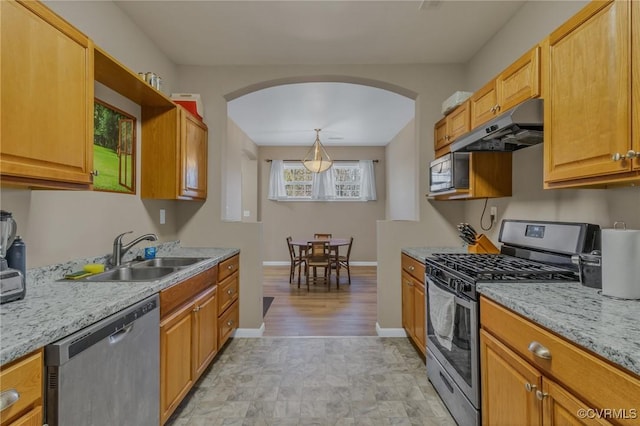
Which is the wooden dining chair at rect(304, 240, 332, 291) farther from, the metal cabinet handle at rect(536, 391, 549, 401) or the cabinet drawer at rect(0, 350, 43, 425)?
the cabinet drawer at rect(0, 350, 43, 425)

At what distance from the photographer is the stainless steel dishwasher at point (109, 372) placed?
3.17ft

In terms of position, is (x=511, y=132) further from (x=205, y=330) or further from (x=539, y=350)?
(x=205, y=330)

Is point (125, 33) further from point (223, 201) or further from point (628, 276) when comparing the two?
point (628, 276)

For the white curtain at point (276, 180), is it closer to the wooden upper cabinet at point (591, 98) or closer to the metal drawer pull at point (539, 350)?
the wooden upper cabinet at point (591, 98)

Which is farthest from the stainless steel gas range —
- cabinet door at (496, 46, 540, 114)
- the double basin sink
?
the double basin sink

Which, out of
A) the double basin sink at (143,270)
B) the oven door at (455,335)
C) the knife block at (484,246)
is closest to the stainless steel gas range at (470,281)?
the oven door at (455,335)

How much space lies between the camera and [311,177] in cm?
723

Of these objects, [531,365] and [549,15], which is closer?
[531,365]

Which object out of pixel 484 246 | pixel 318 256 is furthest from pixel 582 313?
pixel 318 256

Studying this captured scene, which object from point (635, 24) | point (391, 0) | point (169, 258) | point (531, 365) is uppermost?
point (391, 0)

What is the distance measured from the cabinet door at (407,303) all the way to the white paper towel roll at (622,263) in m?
1.61

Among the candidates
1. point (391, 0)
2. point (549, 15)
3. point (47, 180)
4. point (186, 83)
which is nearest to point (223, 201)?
point (186, 83)

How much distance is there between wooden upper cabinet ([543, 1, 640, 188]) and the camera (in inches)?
44.8

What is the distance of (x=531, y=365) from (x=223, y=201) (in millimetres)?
2824
